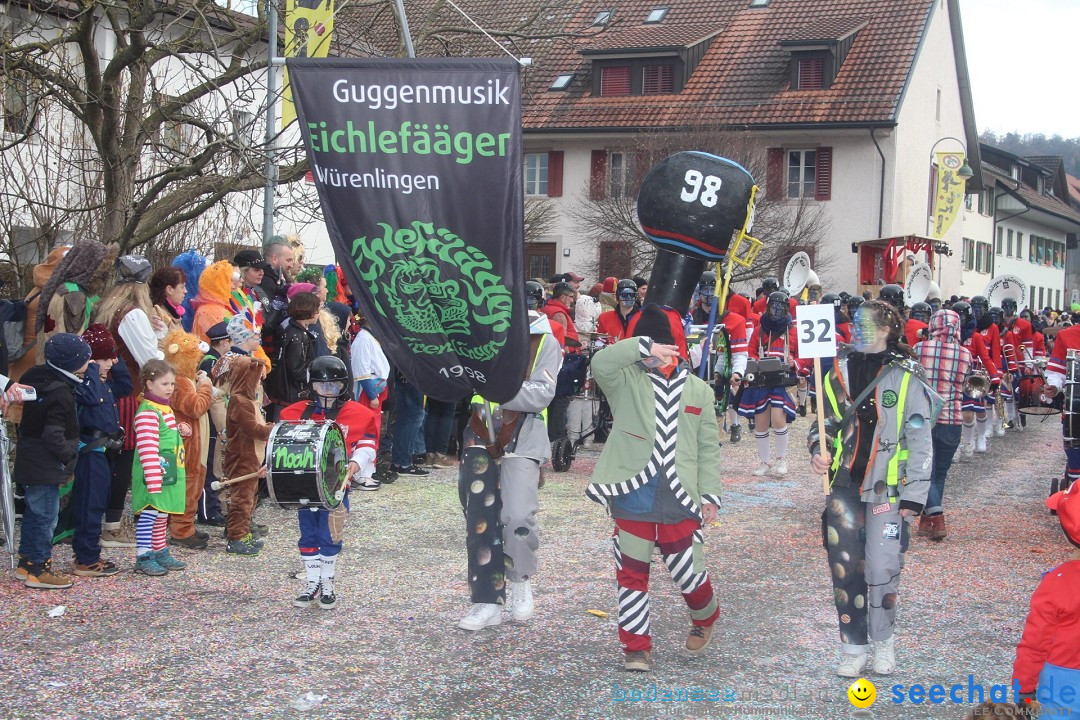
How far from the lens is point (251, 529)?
8500 millimetres

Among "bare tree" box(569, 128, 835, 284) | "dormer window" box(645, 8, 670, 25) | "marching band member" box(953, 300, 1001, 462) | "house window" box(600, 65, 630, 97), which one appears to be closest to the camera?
"marching band member" box(953, 300, 1001, 462)

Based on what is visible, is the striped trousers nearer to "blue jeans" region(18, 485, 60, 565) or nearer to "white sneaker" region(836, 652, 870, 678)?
"white sneaker" region(836, 652, 870, 678)

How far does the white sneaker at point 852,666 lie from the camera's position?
5.65m

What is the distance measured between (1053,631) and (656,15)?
36851mm

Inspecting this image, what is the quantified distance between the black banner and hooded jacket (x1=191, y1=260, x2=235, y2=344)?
365 centimetres

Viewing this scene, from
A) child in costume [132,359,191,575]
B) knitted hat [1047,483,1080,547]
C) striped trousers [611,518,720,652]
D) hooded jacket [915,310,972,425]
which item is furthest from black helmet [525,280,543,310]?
knitted hat [1047,483,1080,547]

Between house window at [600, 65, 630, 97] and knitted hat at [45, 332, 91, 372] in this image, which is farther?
house window at [600, 65, 630, 97]

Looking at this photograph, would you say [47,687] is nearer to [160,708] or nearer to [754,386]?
[160,708]

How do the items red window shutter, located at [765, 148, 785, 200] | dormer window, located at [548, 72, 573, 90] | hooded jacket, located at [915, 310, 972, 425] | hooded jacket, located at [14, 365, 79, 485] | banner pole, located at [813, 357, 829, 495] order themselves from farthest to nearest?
dormer window, located at [548, 72, 573, 90]
red window shutter, located at [765, 148, 785, 200]
hooded jacket, located at [915, 310, 972, 425]
hooded jacket, located at [14, 365, 79, 485]
banner pole, located at [813, 357, 829, 495]

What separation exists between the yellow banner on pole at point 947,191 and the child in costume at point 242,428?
99.3 feet

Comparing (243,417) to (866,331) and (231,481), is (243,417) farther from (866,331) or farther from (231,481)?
(866,331)

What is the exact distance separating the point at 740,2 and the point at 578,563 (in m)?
33.2

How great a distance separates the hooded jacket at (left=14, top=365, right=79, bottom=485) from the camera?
22.4 ft

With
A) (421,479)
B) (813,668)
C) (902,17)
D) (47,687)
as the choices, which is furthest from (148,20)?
(902,17)
